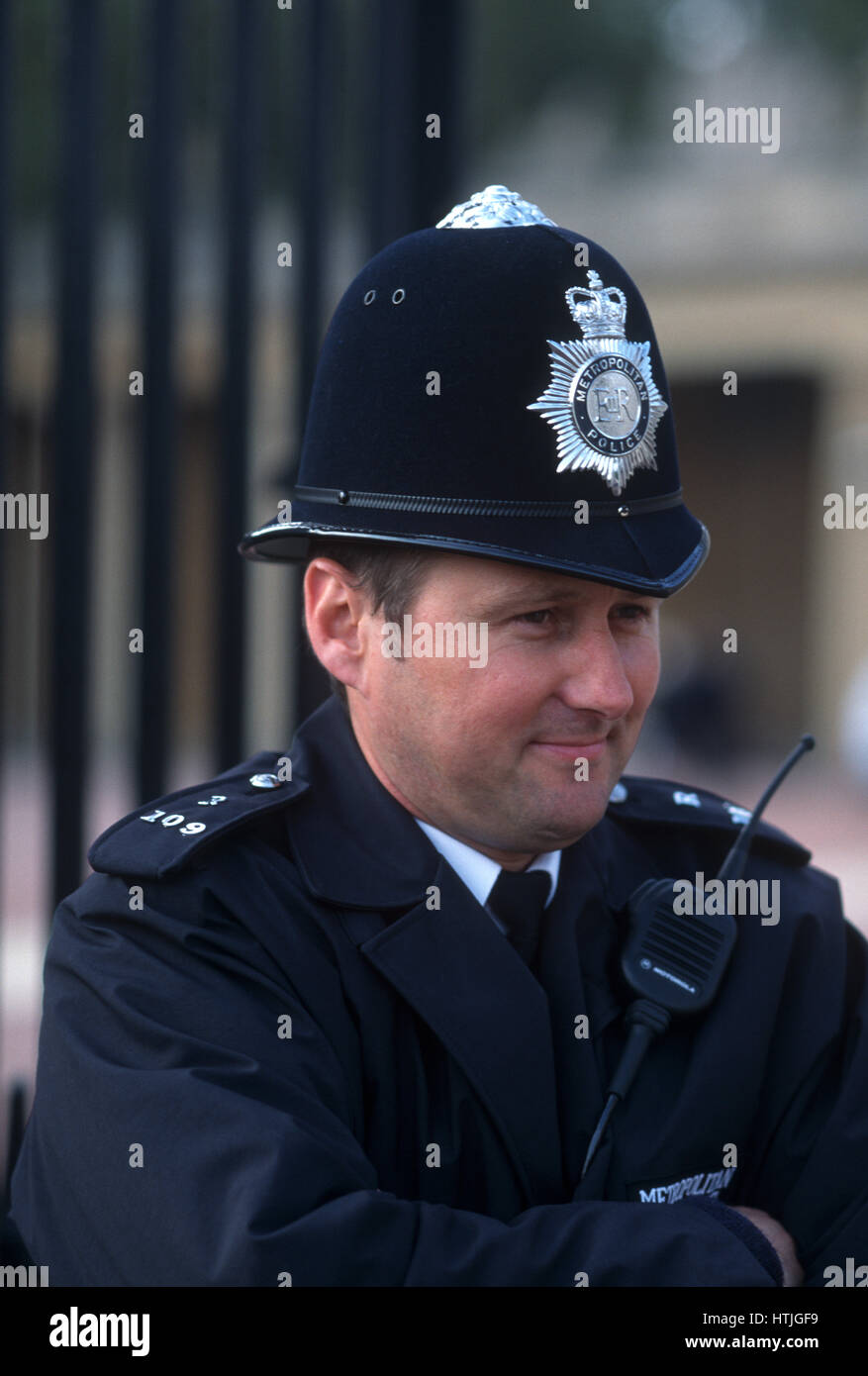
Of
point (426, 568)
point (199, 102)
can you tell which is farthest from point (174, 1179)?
point (199, 102)

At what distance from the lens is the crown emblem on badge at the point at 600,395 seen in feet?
5.77

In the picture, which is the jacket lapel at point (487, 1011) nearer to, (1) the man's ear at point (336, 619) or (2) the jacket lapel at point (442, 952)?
(2) the jacket lapel at point (442, 952)

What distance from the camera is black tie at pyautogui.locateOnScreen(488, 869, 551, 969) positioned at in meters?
1.89

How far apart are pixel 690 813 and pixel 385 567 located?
0.61 metres

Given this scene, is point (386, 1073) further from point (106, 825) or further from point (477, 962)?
point (106, 825)

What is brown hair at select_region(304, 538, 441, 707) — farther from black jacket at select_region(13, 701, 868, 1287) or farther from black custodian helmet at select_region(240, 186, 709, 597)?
black jacket at select_region(13, 701, 868, 1287)

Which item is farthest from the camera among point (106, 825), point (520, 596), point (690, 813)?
point (106, 825)

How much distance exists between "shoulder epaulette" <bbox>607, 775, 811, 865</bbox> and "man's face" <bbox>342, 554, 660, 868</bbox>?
0.95 ft

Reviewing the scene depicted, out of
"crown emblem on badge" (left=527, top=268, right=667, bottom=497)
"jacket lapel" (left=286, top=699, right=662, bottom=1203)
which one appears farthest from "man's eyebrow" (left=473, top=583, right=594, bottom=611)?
"jacket lapel" (left=286, top=699, right=662, bottom=1203)

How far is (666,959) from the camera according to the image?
6.30 ft

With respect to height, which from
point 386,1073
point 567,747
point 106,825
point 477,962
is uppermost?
point 567,747

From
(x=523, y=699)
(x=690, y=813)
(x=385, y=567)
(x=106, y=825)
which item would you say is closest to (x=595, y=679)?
(x=523, y=699)
